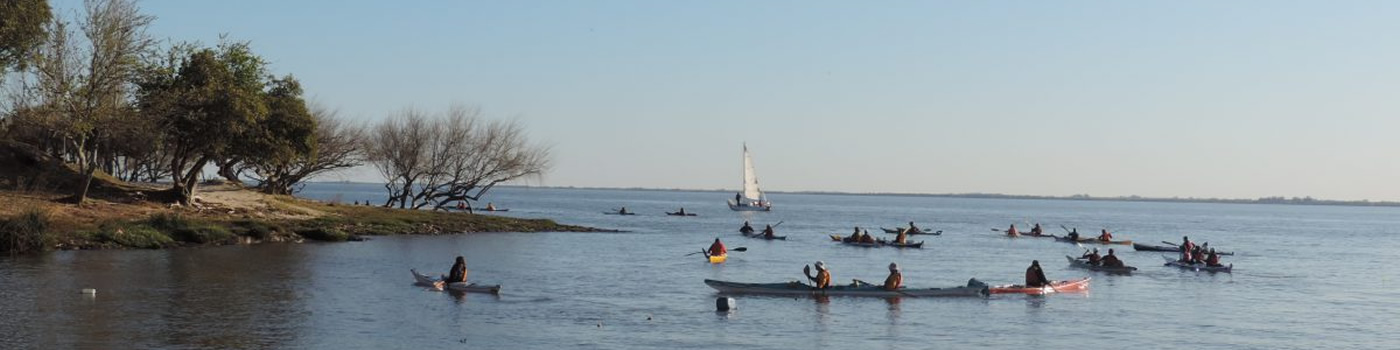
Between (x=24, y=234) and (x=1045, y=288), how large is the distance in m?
39.7

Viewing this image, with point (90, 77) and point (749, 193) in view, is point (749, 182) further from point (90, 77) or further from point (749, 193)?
point (90, 77)

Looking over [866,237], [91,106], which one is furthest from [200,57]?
[866,237]

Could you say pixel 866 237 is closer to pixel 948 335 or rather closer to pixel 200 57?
pixel 200 57

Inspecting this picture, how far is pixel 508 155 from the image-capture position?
356 feet

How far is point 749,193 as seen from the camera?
181750 millimetres

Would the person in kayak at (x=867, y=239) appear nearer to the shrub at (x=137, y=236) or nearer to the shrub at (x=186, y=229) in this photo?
the shrub at (x=186, y=229)

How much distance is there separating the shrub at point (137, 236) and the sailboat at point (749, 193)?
377 feet

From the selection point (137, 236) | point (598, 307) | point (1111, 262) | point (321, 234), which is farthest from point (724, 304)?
point (321, 234)

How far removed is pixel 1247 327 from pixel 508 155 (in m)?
74.4

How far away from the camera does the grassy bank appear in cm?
5627

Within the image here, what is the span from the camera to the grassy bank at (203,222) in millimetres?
56266

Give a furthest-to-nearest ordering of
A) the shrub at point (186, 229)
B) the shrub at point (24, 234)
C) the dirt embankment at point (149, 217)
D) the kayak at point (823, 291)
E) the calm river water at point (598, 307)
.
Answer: the shrub at point (186, 229), the dirt embankment at point (149, 217), the shrub at point (24, 234), the kayak at point (823, 291), the calm river water at point (598, 307)

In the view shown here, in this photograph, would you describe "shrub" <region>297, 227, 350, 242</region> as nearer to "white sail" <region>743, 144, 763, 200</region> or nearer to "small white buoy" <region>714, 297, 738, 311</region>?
"small white buoy" <region>714, 297, 738, 311</region>

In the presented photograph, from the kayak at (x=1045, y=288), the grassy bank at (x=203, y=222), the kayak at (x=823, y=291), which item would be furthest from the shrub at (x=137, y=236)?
the kayak at (x=1045, y=288)
